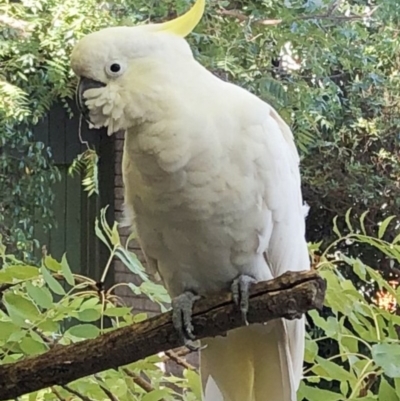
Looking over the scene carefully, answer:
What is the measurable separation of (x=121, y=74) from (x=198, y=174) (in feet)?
0.50

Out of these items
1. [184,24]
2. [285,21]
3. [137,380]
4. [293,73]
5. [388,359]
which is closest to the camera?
[388,359]

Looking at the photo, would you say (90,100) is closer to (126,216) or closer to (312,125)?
(126,216)

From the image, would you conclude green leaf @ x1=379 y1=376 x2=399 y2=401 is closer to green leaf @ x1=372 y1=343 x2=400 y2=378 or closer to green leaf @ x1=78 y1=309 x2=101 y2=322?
green leaf @ x1=372 y1=343 x2=400 y2=378

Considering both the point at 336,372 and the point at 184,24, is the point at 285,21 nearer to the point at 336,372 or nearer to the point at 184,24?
the point at 184,24

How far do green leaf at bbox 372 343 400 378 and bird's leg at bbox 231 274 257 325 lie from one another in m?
0.15

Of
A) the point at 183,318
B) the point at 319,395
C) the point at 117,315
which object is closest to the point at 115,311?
the point at 117,315

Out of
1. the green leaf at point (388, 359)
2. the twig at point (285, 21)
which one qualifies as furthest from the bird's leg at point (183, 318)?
the twig at point (285, 21)

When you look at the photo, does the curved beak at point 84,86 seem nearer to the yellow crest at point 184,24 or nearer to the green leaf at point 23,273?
the yellow crest at point 184,24

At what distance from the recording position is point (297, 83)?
196 cm

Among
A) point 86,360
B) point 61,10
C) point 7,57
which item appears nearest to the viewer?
point 86,360

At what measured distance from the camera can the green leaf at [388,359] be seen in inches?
31.0

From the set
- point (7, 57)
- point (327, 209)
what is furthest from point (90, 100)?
point (327, 209)

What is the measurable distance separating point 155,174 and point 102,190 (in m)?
1.83

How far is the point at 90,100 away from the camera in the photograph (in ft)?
2.82
